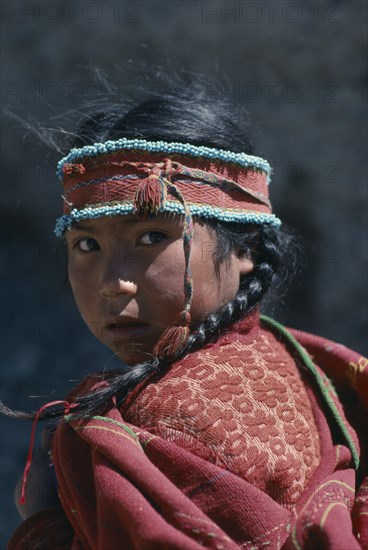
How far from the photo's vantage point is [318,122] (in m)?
3.00

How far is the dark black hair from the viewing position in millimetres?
1612

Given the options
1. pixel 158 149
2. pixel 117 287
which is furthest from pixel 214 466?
pixel 158 149

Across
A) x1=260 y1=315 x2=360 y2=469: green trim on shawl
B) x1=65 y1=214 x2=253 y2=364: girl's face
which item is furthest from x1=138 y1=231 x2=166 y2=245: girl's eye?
x1=260 y1=315 x2=360 y2=469: green trim on shawl

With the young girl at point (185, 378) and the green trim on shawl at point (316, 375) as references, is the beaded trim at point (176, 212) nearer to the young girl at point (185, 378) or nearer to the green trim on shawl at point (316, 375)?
the young girl at point (185, 378)

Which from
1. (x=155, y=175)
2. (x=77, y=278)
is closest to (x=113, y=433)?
(x=77, y=278)

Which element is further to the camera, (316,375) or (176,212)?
(316,375)

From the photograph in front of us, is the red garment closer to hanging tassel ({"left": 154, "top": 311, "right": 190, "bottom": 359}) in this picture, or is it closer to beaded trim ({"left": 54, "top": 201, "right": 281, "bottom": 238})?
hanging tassel ({"left": 154, "top": 311, "right": 190, "bottom": 359})

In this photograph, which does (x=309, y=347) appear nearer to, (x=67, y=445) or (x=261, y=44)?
(x=67, y=445)

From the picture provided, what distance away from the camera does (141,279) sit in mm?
1660

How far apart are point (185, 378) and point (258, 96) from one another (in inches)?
68.4

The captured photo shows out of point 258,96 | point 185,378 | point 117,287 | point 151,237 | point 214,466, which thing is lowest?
point 214,466

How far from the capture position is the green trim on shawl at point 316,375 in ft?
5.84

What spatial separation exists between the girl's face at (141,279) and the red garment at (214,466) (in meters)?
0.12

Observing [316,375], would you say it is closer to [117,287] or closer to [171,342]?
[171,342]
